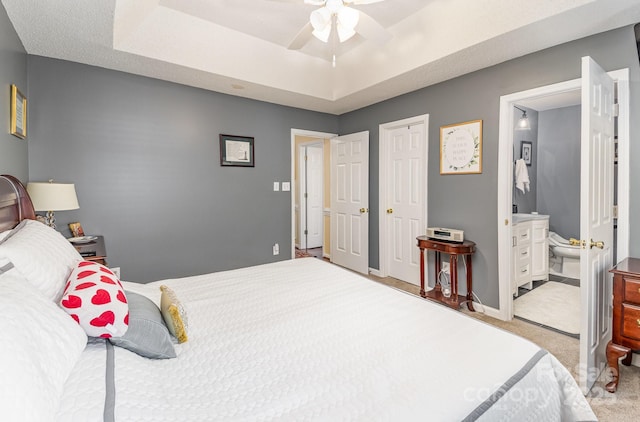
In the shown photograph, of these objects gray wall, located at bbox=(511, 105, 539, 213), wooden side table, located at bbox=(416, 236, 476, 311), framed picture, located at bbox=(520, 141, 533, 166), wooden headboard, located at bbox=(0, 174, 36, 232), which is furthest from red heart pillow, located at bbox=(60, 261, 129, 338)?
framed picture, located at bbox=(520, 141, 533, 166)

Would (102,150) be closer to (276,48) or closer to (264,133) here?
(264,133)

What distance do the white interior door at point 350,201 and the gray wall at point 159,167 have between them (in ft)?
2.92

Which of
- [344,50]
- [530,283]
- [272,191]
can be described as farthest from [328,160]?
[530,283]

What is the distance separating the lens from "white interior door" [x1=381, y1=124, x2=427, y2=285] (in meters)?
3.69

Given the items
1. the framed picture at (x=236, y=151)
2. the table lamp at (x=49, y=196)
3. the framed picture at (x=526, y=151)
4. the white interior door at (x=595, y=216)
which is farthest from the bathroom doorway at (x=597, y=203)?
the table lamp at (x=49, y=196)

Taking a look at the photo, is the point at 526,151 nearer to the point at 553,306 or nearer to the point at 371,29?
the point at 553,306

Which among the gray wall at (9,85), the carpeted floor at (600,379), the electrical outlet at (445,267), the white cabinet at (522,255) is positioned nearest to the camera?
the carpeted floor at (600,379)

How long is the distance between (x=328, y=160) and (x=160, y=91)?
107 inches

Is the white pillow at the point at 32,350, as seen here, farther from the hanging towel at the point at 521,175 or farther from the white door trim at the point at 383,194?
the hanging towel at the point at 521,175

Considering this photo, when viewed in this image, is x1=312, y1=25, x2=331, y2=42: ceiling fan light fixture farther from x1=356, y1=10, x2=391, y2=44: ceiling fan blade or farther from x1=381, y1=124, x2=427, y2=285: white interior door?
x1=381, y1=124, x2=427, y2=285: white interior door

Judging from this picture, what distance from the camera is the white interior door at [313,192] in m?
6.10

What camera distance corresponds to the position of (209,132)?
3.62 meters

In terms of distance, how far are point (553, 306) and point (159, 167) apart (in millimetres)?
4498

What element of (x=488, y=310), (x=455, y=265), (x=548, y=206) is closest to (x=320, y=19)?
(x=455, y=265)
